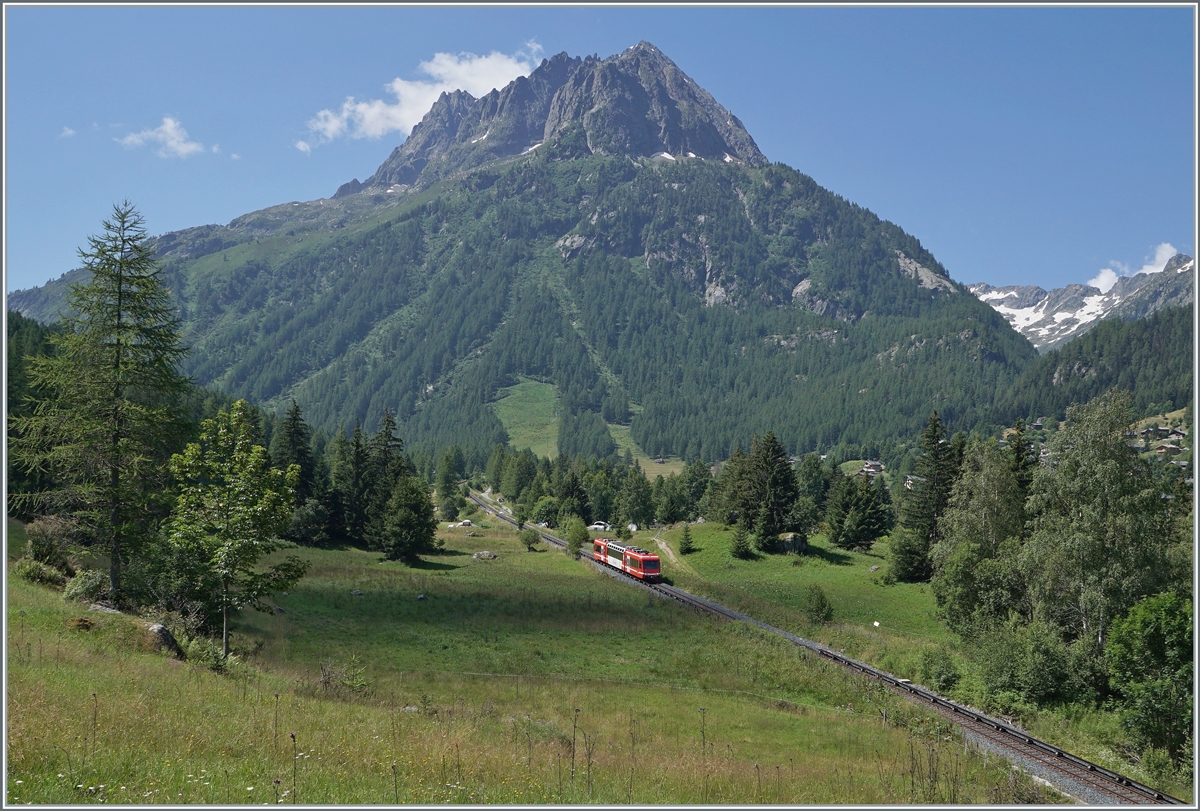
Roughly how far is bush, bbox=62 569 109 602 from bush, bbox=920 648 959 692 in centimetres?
3713

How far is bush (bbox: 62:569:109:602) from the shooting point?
2352 centimetres

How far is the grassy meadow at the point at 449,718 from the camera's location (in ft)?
41.1

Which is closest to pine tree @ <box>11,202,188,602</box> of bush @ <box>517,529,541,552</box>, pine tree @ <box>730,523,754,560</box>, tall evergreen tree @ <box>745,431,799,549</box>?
pine tree @ <box>730,523,754,560</box>

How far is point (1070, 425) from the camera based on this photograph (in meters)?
38.6

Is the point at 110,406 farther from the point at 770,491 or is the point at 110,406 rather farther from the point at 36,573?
the point at 770,491

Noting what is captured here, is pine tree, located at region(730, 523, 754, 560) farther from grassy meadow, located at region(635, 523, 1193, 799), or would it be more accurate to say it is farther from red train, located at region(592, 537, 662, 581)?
red train, located at region(592, 537, 662, 581)

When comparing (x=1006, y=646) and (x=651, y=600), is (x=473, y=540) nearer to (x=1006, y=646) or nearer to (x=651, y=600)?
(x=651, y=600)

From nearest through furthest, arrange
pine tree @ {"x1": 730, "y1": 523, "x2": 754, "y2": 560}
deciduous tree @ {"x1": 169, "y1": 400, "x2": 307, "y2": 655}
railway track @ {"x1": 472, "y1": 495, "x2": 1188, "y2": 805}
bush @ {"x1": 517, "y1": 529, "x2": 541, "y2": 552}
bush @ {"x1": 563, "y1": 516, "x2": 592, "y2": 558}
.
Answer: deciduous tree @ {"x1": 169, "y1": 400, "x2": 307, "y2": 655} → railway track @ {"x1": 472, "y1": 495, "x2": 1188, "y2": 805} → pine tree @ {"x1": 730, "y1": 523, "x2": 754, "y2": 560} → bush @ {"x1": 563, "y1": 516, "x2": 592, "y2": 558} → bush @ {"x1": 517, "y1": 529, "x2": 541, "y2": 552}

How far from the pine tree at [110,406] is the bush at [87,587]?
39 centimetres

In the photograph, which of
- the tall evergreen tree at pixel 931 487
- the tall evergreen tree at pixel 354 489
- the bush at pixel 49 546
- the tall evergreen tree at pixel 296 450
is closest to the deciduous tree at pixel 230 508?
the bush at pixel 49 546

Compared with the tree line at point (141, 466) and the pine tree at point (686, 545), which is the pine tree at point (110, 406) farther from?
the pine tree at point (686, 545)

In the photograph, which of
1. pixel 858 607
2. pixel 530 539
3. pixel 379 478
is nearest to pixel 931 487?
pixel 858 607

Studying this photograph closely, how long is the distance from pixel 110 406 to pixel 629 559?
5190 centimetres

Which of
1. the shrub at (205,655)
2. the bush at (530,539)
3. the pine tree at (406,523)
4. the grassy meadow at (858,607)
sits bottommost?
the bush at (530,539)
